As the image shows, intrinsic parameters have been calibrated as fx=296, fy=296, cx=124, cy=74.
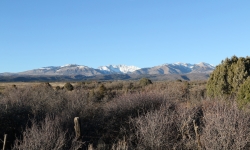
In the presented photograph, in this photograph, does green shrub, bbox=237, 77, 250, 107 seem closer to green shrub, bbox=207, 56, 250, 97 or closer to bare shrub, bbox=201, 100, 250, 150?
bare shrub, bbox=201, 100, 250, 150

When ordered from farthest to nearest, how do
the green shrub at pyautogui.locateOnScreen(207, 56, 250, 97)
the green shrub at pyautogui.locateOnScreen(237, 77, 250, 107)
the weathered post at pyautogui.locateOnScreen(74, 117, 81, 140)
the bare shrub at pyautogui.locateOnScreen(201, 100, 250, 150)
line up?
the green shrub at pyautogui.locateOnScreen(207, 56, 250, 97) < the green shrub at pyautogui.locateOnScreen(237, 77, 250, 107) < the weathered post at pyautogui.locateOnScreen(74, 117, 81, 140) < the bare shrub at pyautogui.locateOnScreen(201, 100, 250, 150)

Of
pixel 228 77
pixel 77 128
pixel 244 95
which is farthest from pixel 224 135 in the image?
pixel 228 77

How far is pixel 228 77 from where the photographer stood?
2711 centimetres

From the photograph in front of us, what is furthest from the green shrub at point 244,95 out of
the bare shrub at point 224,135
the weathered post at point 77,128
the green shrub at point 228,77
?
the weathered post at point 77,128

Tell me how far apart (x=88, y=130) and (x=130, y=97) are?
4132 millimetres

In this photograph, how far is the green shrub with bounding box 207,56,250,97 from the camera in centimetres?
2586

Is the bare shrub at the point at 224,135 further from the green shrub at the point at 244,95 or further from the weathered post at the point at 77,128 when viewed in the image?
the green shrub at the point at 244,95

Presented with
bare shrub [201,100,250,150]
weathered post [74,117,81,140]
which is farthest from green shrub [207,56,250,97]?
weathered post [74,117,81,140]

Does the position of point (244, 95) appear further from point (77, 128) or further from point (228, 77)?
point (77, 128)

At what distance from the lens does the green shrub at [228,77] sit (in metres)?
25.9

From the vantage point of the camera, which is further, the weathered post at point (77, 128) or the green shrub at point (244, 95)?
the green shrub at point (244, 95)

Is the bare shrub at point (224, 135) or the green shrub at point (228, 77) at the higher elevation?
the green shrub at point (228, 77)

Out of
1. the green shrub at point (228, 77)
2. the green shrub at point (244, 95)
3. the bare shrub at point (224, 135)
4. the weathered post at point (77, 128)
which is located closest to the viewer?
the bare shrub at point (224, 135)

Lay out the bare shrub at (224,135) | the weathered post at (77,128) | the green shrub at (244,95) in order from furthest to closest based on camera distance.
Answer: the green shrub at (244,95)
the weathered post at (77,128)
the bare shrub at (224,135)
